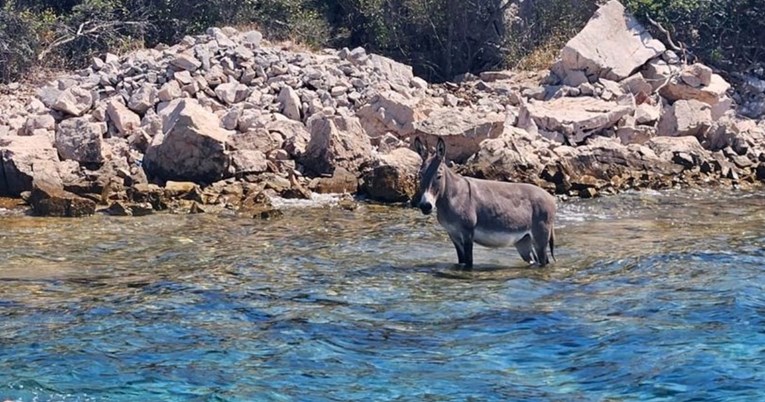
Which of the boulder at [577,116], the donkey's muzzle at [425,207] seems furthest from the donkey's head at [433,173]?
the boulder at [577,116]

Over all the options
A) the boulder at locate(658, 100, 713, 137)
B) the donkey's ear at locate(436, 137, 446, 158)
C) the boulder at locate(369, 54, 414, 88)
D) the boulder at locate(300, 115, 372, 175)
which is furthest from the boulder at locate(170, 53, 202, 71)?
the donkey's ear at locate(436, 137, 446, 158)

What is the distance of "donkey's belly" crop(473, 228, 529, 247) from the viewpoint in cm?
1412

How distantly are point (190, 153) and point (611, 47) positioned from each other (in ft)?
38.1

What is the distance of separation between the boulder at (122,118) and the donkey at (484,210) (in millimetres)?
10176

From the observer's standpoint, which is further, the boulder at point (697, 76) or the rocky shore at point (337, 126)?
the boulder at point (697, 76)

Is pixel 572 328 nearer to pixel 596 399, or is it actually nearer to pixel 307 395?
pixel 596 399

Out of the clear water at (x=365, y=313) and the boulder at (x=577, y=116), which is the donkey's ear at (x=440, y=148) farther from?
the boulder at (x=577, y=116)

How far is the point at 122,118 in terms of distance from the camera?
22.8 m

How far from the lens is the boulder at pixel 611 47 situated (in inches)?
1064

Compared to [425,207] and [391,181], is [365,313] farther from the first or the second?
[391,181]

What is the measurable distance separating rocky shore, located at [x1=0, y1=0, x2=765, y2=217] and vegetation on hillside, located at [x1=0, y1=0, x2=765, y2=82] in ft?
5.62

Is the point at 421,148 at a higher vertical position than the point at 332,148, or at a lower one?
higher

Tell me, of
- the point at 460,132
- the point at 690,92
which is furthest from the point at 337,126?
the point at 690,92

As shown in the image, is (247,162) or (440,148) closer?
(440,148)
